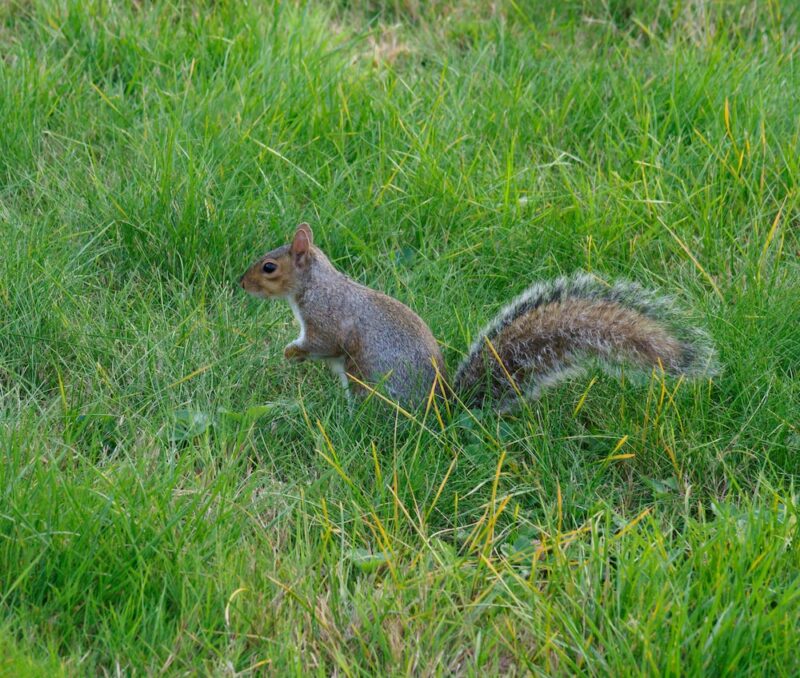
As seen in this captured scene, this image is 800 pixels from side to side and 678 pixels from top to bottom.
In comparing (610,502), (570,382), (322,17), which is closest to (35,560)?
(610,502)

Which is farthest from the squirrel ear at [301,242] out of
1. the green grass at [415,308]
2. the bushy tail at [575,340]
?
the bushy tail at [575,340]

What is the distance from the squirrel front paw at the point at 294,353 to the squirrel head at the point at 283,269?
0.18 meters

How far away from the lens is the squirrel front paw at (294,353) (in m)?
2.92

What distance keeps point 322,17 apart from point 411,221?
124 cm

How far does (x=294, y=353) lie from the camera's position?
2.93 m

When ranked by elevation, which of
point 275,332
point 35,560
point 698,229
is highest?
point 698,229

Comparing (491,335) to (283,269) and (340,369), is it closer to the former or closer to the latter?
(340,369)

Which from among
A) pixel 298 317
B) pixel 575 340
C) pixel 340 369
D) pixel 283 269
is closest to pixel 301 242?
pixel 283 269

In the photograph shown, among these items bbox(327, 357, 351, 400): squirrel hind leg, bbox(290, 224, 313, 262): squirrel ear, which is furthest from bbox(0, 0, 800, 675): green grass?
bbox(290, 224, 313, 262): squirrel ear

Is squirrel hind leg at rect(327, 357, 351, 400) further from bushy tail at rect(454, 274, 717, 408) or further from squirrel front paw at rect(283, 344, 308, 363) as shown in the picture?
bushy tail at rect(454, 274, 717, 408)

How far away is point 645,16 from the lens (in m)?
4.36

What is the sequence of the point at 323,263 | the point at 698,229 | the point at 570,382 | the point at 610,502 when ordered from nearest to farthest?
the point at 610,502 → the point at 570,382 → the point at 323,263 → the point at 698,229

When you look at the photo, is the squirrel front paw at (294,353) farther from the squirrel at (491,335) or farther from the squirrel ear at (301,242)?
the squirrel ear at (301,242)

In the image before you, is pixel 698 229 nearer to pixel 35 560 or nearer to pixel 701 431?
pixel 701 431
